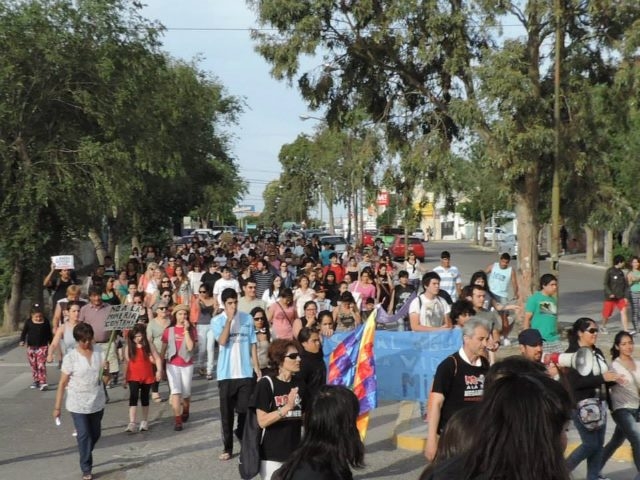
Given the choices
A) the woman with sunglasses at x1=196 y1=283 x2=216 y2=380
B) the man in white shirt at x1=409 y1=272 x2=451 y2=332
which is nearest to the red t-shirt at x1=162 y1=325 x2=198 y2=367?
the man in white shirt at x1=409 y1=272 x2=451 y2=332

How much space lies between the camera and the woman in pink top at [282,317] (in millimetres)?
13414

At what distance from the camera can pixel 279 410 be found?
614cm

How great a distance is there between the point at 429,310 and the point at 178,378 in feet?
10.5

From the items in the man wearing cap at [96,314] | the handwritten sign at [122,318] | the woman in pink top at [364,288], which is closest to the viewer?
the handwritten sign at [122,318]

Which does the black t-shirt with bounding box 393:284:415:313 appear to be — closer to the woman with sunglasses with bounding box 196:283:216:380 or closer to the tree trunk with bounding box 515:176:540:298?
the tree trunk with bounding box 515:176:540:298

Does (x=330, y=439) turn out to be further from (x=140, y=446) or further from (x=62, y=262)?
(x=62, y=262)

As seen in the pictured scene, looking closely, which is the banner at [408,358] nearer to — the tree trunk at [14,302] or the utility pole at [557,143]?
the utility pole at [557,143]

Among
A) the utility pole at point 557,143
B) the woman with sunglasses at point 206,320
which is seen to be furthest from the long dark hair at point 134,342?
the utility pole at point 557,143

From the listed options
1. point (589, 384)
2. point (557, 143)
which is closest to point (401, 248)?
point (557, 143)

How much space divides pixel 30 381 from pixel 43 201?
6.12 metres

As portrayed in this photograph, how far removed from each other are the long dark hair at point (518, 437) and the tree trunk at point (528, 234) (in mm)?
17149

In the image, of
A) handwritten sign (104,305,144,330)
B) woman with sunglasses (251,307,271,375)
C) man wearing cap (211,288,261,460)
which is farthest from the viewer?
handwritten sign (104,305,144,330)

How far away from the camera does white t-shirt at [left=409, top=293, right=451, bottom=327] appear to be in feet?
37.6

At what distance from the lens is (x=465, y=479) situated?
7.79 ft
